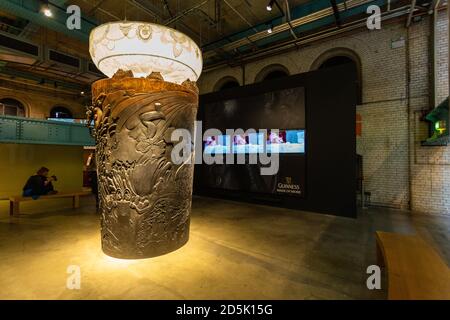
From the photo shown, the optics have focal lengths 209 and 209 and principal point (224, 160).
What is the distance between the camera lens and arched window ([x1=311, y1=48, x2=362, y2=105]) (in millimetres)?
6453

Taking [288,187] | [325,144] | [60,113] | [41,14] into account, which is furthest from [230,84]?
[60,113]

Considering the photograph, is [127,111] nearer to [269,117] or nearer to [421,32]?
[269,117]

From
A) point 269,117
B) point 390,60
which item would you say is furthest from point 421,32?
point 269,117

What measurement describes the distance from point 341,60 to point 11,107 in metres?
14.2

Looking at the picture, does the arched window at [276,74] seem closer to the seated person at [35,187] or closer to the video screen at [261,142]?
the video screen at [261,142]

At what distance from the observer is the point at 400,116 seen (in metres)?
5.89

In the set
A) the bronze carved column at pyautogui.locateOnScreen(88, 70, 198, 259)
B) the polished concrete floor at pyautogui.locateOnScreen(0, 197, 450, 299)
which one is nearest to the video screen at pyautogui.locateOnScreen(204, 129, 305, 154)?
the polished concrete floor at pyautogui.locateOnScreen(0, 197, 450, 299)

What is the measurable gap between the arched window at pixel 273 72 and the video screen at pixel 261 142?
3.13m

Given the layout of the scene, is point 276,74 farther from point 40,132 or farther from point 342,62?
point 40,132

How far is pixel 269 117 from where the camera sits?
629 centimetres

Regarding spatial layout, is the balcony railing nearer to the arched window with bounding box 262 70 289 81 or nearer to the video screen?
the video screen

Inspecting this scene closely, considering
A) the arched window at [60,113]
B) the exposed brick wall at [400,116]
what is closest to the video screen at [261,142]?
the exposed brick wall at [400,116]

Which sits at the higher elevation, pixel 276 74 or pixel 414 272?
pixel 276 74

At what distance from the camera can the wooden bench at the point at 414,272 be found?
60.0 inches
